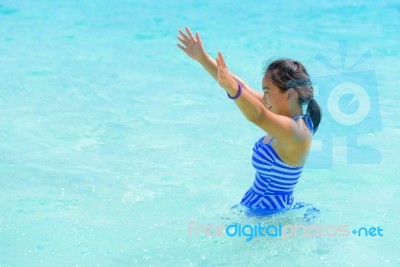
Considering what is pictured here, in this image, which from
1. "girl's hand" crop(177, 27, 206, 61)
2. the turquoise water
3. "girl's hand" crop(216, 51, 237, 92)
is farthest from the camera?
the turquoise water

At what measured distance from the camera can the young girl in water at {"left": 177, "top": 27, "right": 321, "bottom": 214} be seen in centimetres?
359

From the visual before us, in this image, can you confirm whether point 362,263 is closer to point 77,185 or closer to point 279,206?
point 279,206

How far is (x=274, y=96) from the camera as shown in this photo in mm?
3910

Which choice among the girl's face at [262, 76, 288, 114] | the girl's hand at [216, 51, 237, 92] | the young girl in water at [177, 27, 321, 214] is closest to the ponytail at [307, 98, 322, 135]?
the young girl in water at [177, 27, 321, 214]

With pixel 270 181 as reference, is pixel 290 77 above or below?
above

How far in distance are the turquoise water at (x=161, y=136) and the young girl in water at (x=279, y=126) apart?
14 cm

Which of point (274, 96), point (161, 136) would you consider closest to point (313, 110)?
point (274, 96)

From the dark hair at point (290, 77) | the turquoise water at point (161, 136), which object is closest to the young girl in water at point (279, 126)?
the dark hair at point (290, 77)

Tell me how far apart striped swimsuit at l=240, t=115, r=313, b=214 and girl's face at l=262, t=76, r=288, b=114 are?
113 mm

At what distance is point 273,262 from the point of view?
414 centimetres

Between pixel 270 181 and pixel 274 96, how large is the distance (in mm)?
507

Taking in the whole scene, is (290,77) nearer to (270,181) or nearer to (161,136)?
(270,181)

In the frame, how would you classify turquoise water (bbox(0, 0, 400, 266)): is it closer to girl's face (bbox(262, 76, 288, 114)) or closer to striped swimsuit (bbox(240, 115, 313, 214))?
striped swimsuit (bbox(240, 115, 313, 214))

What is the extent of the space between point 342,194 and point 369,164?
0.70 m
